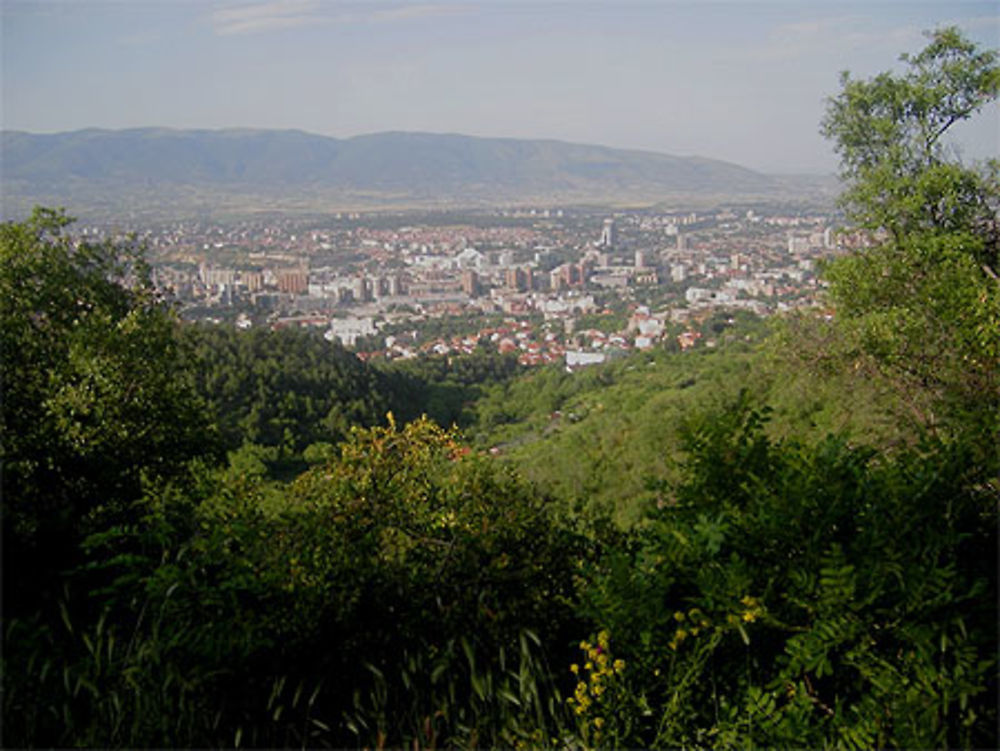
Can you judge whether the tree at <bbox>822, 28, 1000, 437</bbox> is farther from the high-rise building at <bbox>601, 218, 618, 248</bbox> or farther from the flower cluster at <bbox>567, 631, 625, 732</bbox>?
the high-rise building at <bbox>601, 218, 618, 248</bbox>

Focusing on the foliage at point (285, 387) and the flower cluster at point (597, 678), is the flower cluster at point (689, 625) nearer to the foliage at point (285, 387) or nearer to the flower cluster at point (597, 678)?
the flower cluster at point (597, 678)

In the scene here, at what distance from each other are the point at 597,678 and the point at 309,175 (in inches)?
7375

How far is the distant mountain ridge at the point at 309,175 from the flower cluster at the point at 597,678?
115 m

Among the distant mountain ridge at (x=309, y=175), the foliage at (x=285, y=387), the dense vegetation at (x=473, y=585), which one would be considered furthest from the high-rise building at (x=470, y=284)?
the distant mountain ridge at (x=309, y=175)

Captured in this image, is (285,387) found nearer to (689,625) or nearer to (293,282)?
(689,625)

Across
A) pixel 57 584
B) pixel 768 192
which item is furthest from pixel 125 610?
pixel 768 192

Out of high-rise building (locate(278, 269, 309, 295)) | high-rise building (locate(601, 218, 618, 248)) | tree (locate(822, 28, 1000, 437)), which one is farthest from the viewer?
high-rise building (locate(601, 218, 618, 248))

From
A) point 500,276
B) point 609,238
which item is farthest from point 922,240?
point 609,238

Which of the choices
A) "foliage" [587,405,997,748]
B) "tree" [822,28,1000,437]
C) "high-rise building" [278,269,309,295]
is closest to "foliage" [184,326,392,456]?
"tree" [822,28,1000,437]

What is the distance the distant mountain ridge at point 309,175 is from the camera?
429 ft

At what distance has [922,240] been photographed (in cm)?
755

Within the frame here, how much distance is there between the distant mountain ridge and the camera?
429ft

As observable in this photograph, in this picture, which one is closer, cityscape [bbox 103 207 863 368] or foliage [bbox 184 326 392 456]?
foliage [bbox 184 326 392 456]

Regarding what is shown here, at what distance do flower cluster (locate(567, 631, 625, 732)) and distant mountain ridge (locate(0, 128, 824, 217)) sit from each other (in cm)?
11496
